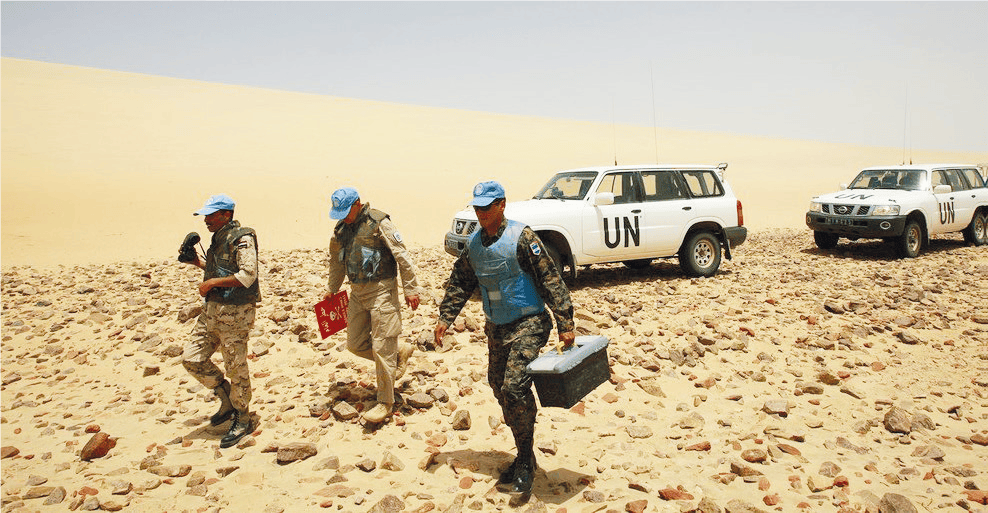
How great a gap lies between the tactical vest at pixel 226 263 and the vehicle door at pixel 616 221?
5168 mm

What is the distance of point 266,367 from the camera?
6.64 m

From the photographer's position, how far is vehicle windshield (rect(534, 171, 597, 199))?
9.34 meters

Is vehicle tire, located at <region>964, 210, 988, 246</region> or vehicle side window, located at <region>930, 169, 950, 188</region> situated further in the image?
vehicle tire, located at <region>964, 210, 988, 246</region>

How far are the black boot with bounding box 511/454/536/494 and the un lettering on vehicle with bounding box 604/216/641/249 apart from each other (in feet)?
17.6

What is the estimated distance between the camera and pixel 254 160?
95.4 ft

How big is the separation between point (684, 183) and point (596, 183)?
68.5 inches

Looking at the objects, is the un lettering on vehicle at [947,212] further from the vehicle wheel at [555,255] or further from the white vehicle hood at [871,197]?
the vehicle wheel at [555,255]

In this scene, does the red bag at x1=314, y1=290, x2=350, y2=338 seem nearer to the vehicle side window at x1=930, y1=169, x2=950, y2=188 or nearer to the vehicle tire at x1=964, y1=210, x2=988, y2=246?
the vehicle side window at x1=930, y1=169, x2=950, y2=188

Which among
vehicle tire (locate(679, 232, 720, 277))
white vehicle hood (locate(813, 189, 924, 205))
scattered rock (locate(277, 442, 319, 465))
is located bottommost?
scattered rock (locate(277, 442, 319, 465))

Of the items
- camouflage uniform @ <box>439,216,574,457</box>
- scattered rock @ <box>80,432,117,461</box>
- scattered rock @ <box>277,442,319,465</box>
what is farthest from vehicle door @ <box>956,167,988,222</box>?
scattered rock @ <box>80,432,117,461</box>

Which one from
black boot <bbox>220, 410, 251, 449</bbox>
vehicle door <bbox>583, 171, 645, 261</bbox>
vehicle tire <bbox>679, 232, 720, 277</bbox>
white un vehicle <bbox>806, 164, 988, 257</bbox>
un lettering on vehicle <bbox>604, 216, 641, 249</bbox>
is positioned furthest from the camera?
white un vehicle <bbox>806, 164, 988, 257</bbox>

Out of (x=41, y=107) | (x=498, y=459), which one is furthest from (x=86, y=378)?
(x=41, y=107)

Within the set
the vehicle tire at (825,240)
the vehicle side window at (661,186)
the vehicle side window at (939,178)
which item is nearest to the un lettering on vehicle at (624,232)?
the vehicle side window at (661,186)

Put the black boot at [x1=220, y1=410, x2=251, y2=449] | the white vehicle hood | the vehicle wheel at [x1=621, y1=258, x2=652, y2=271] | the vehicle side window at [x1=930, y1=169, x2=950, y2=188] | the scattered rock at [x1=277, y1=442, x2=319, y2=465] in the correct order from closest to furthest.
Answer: the scattered rock at [x1=277, y1=442, x2=319, y2=465], the black boot at [x1=220, y1=410, x2=251, y2=449], the vehicle wheel at [x1=621, y1=258, x2=652, y2=271], the white vehicle hood, the vehicle side window at [x1=930, y1=169, x2=950, y2=188]
